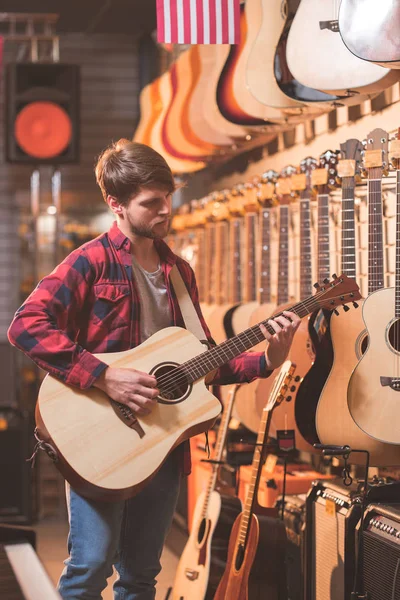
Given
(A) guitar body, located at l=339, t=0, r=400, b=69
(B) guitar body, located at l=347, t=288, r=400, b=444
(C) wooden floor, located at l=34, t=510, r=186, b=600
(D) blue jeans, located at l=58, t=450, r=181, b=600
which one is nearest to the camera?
(D) blue jeans, located at l=58, t=450, r=181, b=600

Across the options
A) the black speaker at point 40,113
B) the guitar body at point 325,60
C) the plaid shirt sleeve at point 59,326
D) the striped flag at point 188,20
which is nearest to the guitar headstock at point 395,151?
the guitar body at point 325,60

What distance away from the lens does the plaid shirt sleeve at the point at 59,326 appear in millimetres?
2578

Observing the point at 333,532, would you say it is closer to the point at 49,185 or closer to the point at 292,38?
the point at 292,38

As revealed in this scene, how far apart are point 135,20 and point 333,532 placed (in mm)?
5210

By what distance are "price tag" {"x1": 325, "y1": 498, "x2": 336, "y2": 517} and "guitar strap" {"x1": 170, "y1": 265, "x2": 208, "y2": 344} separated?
0.81 metres

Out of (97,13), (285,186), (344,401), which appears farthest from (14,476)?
(344,401)

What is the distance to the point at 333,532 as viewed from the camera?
327 centimetres

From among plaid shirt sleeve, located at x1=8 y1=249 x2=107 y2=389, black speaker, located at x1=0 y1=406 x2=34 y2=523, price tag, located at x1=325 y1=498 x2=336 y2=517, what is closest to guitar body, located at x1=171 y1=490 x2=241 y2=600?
price tag, located at x1=325 y1=498 x2=336 y2=517

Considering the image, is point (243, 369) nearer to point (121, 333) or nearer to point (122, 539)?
point (121, 333)

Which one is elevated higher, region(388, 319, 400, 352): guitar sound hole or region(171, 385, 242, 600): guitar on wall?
region(388, 319, 400, 352): guitar sound hole

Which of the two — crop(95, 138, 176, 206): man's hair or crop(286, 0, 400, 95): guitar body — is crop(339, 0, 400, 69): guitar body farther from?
crop(95, 138, 176, 206): man's hair

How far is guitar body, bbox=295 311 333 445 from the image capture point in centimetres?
327

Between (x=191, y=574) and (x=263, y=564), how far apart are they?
0.51 m

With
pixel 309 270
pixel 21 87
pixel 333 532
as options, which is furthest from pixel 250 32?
pixel 21 87
